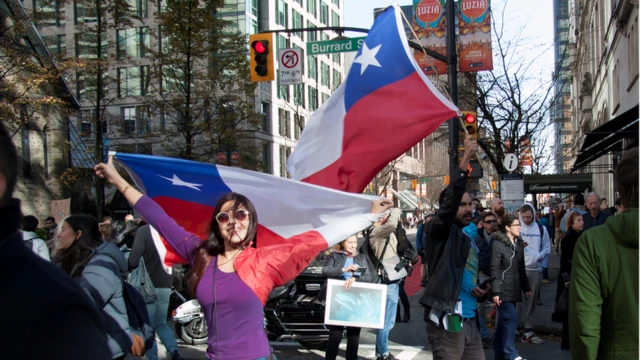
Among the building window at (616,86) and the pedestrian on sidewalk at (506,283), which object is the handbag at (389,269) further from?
the building window at (616,86)

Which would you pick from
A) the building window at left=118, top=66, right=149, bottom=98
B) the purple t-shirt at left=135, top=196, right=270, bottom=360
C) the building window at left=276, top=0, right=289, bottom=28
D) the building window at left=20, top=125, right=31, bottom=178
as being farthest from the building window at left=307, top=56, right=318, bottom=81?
the purple t-shirt at left=135, top=196, right=270, bottom=360

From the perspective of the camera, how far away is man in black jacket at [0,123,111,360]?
121 cm

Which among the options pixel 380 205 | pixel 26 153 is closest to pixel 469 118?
pixel 380 205

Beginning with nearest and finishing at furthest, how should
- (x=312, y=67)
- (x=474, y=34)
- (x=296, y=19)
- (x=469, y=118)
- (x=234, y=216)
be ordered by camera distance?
(x=234, y=216)
(x=469, y=118)
(x=474, y=34)
(x=312, y=67)
(x=296, y=19)

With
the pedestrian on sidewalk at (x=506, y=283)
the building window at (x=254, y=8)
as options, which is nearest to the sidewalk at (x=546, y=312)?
the pedestrian on sidewalk at (x=506, y=283)

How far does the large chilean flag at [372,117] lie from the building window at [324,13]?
5806 centimetres

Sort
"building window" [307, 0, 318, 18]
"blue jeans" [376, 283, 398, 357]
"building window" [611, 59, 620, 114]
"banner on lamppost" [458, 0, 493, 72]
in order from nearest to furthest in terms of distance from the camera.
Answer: "blue jeans" [376, 283, 398, 357], "banner on lamppost" [458, 0, 493, 72], "building window" [611, 59, 620, 114], "building window" [307, 0, 318, 18]

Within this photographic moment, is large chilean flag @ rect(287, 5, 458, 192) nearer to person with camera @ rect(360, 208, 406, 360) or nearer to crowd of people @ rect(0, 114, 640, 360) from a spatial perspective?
crowd of people @ rect(0, 114, 640, 360)

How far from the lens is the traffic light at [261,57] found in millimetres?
12789

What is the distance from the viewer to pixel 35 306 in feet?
4.06

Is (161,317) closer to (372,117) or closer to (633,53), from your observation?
(372,117)

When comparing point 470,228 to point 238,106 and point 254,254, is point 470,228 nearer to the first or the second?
point 254,254

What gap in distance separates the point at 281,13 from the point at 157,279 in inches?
1899

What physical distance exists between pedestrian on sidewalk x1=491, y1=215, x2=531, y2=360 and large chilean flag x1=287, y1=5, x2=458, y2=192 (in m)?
2.40
